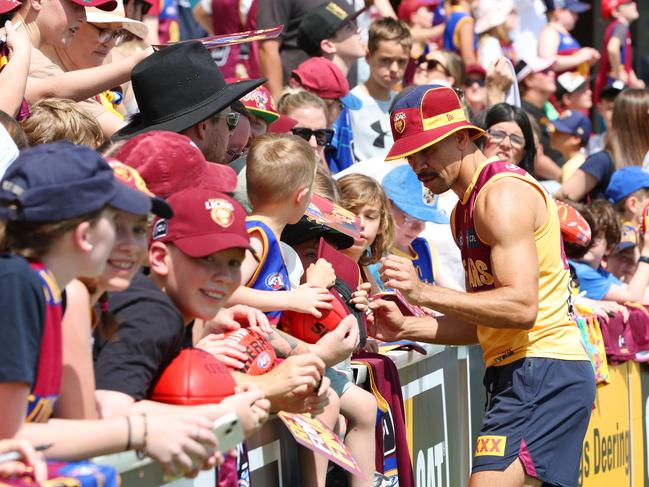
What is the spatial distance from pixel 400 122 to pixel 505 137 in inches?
97.4

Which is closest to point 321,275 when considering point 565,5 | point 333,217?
point 333,217

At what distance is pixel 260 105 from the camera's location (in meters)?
6.25

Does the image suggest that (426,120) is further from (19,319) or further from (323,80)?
(19,319)

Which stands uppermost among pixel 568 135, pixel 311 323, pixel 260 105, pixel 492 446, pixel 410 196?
pixel 260 105

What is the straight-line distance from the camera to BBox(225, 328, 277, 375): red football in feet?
13.1

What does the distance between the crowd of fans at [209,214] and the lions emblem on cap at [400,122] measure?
49cm

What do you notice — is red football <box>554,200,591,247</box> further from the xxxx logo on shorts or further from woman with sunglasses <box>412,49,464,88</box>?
woman with sunglasses <box>412,49,464,88</box>

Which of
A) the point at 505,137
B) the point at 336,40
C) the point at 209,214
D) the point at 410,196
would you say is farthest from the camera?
the point at 336,40

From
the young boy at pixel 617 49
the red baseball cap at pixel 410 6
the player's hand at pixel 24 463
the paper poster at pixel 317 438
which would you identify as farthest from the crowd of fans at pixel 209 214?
the young boy at pixel 617 49

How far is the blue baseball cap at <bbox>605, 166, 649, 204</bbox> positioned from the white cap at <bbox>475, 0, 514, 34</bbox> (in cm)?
355

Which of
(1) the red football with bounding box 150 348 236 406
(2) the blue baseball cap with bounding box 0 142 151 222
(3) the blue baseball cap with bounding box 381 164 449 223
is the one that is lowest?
(3) the blue baseball cap with bounding box 381 164 449 223

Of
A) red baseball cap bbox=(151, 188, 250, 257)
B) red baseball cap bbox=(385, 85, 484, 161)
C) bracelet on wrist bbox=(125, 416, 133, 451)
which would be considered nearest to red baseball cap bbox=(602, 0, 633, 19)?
red baseball cap bbox=(385, 85, 484, 161)

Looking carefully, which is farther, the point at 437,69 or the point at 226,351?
the point at 437,69

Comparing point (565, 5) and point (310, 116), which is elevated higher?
point (310, 116)
